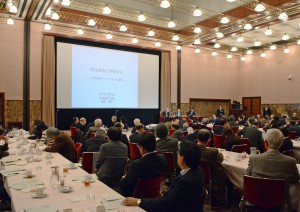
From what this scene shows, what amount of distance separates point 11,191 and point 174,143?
299 cm

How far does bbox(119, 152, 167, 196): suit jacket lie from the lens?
2865 mm

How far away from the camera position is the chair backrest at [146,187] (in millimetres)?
2893

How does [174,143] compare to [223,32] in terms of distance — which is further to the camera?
[223,32]

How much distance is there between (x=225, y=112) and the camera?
19641mm

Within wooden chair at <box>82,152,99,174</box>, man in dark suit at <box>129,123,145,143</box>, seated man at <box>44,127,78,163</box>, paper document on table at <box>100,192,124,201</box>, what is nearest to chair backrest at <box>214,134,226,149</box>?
man in dark suit at <box>129,123,145,143</box>

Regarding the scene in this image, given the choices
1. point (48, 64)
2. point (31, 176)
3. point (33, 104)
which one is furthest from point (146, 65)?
point (31, 176)

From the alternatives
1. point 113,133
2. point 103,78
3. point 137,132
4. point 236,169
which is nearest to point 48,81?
point 103,78

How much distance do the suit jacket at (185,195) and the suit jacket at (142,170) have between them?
56cm

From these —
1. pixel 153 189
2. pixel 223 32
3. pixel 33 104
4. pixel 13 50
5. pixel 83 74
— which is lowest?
pixel 153 189

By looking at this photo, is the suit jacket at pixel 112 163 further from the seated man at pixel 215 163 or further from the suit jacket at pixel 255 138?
the suit jacket at pixel 255 138

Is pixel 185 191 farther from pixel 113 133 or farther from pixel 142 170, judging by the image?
pixel 113 133

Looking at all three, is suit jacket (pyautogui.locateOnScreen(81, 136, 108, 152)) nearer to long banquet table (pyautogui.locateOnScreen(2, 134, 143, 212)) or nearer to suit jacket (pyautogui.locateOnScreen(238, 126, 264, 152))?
long banquet table (pyautogui.locateOnScreen(2, 134, 143, 212))

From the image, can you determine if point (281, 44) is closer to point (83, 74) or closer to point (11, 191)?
point (83, 74)

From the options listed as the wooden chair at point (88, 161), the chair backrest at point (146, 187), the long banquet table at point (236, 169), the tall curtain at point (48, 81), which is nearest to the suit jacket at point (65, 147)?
the wooden chair at point (88, 161)
